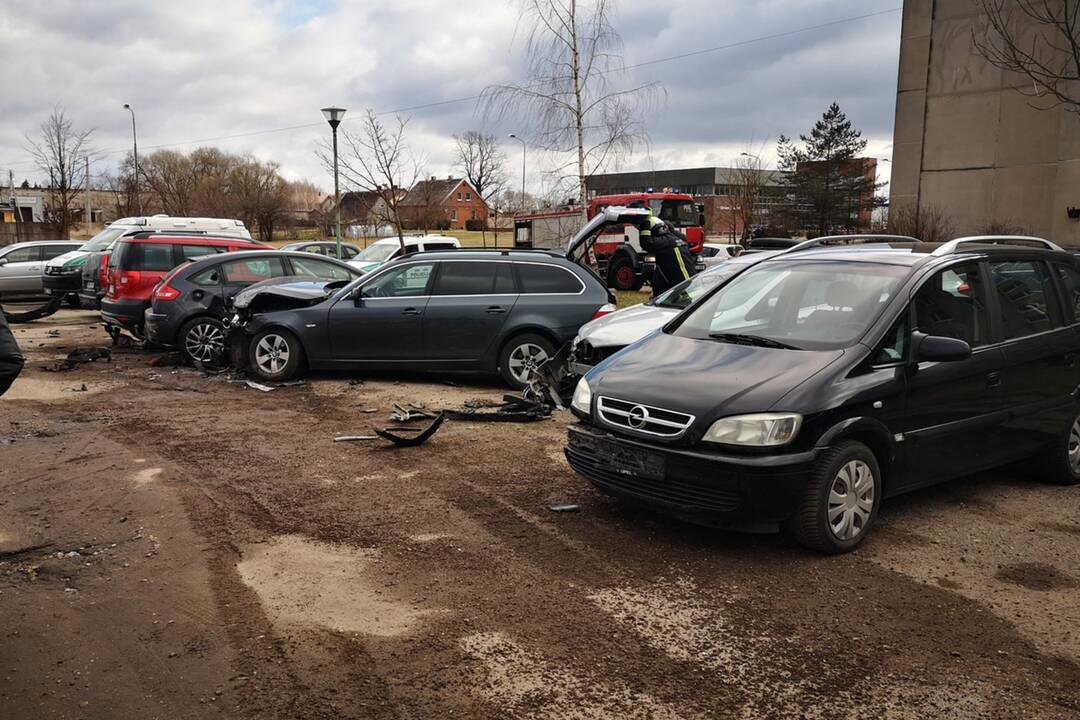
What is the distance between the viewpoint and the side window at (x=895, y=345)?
500 cm

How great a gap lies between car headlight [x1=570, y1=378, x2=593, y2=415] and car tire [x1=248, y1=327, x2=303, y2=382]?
5606 mm

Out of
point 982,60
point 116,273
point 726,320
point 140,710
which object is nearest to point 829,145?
point 982,60

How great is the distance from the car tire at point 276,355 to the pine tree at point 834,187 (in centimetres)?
4931

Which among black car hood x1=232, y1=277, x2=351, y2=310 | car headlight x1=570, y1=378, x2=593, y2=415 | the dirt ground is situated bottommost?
the dirt ground

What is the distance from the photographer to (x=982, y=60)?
85.4 ft

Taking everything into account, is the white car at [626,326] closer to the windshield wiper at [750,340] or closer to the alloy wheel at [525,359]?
the alloy wheel at [525,359]

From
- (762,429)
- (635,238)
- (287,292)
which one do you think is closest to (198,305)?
(287,292)

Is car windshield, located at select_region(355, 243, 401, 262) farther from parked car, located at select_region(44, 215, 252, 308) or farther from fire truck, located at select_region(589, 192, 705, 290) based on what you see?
fire truck, located at select_region(589, 192, 705, 290)

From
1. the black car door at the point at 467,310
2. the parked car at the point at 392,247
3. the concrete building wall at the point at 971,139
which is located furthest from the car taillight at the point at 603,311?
the concrete building wall at the point at 971,139

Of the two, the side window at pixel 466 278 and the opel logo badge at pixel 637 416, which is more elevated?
the side window at pixel 466 278

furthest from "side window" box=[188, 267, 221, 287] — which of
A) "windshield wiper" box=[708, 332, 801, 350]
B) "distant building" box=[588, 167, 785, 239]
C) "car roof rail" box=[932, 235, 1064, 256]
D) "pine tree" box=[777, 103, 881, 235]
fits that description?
"pine tree" box=[777, 103, 881, 235]

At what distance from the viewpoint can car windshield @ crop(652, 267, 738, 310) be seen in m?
8.97

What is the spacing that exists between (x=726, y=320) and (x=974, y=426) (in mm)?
1703

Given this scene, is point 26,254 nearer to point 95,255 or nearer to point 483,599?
point 95,255
